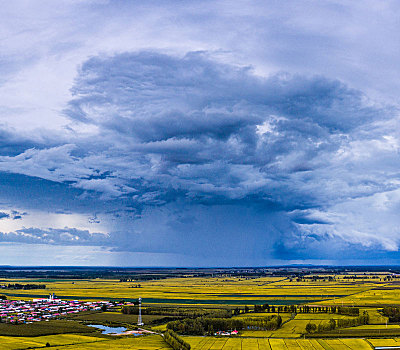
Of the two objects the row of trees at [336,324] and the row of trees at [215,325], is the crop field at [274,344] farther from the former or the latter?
the row of trees at [336,324]

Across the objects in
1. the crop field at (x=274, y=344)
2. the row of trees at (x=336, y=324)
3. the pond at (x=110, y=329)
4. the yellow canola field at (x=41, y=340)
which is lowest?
the crop field at (x=274, y=344)

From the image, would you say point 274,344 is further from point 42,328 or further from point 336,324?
point 42,328

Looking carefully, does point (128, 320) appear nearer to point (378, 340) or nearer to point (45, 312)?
point (45, 312)

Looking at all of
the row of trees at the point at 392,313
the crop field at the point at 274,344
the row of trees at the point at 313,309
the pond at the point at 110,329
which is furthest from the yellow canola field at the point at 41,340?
the row of trees at the point at 392,313

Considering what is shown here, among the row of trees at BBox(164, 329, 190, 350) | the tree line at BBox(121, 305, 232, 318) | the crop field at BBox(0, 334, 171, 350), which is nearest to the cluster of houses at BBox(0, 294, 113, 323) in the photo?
the tree line at BBox(121, 305, 232, 318)

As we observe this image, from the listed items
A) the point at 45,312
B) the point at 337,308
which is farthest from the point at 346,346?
the point at 45,312

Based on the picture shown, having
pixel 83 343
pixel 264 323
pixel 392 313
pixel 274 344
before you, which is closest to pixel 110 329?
pixel 83 343
